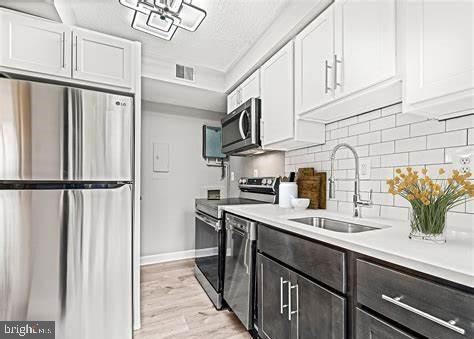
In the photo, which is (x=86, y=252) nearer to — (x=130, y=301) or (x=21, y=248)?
(x=21, y=248)

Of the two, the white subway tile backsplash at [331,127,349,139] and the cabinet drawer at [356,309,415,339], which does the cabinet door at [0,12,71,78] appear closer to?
the white subway tile backsplash at [331,127,349,139]

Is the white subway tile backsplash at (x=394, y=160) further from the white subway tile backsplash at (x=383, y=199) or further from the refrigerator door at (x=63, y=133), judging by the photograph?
the refrigerator door at (x=63, y=133)

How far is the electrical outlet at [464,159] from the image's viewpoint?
3.62 ft

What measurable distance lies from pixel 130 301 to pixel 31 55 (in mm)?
1798

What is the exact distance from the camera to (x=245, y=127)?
2.40 metres

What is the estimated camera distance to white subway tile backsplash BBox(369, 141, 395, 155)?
4.79 feet

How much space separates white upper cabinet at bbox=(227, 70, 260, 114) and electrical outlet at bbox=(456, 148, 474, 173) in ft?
5.21

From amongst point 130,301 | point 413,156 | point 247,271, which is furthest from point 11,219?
point 413,156

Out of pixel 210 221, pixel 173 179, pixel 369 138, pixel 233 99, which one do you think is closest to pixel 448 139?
pixel 369 138

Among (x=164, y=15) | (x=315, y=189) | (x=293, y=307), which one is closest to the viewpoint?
(x=293, y=307)

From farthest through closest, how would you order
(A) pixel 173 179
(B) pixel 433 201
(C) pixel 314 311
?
(A) pixel 173 179, (C) pixel 314 311, (B) pixel 433 201

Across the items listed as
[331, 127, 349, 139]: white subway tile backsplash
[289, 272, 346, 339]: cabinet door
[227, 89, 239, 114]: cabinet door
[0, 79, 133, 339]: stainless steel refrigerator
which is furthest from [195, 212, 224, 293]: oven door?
[227, 89, 239, 114]: cabinet door

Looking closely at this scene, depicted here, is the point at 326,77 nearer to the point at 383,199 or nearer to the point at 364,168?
the point at 364,168

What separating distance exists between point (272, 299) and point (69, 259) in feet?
4.29
